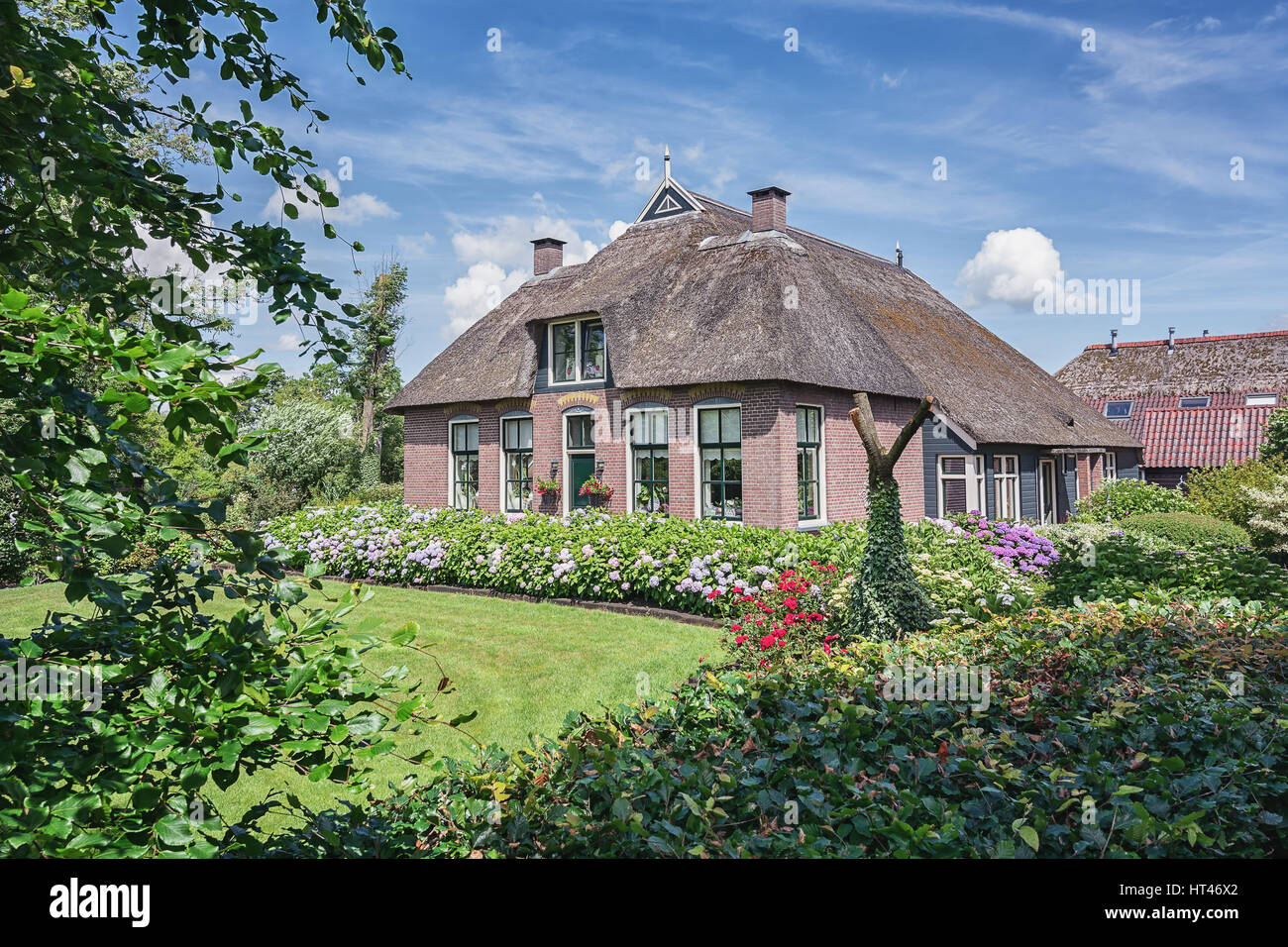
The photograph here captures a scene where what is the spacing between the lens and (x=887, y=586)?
7707mm

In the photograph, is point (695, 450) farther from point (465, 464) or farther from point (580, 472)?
point (465, 464)

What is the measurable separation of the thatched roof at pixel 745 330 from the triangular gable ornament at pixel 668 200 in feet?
1.65

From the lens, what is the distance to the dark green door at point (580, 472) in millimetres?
17234

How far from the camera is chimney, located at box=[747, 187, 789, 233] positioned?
17891 millimetres

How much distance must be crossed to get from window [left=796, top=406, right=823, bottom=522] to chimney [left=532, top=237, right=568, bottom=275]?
966 cm

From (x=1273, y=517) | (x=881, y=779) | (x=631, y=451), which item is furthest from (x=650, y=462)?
(x=881, y=779)

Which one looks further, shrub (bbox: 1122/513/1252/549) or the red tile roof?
the red tile roof

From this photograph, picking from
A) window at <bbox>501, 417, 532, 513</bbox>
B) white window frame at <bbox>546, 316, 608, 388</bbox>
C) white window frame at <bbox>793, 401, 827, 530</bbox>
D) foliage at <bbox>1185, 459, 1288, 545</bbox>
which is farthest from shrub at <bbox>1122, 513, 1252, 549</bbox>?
window at <bbox>501, 417, 532, 513</bbox>

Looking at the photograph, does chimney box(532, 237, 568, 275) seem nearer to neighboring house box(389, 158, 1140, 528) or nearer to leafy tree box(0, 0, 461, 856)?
neighboring house box(389, 158, 1140, 528)

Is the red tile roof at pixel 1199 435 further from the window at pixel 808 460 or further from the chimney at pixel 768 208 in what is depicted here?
the window at pixel 808 460

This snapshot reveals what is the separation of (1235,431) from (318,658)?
34109mm

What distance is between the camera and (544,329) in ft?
59.6

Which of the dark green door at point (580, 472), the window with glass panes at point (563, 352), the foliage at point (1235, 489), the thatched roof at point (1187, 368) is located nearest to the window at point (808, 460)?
the dark green door at point (580, 472)
